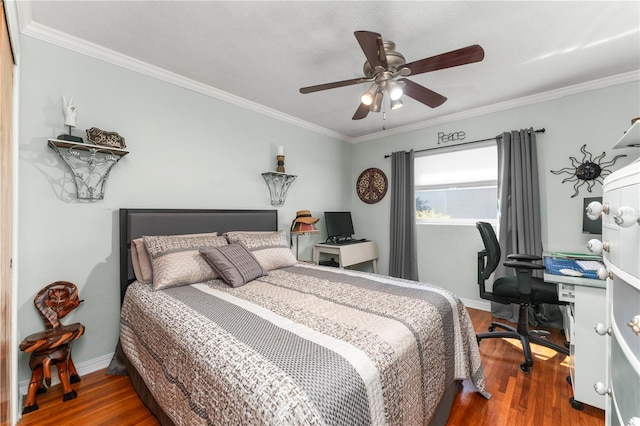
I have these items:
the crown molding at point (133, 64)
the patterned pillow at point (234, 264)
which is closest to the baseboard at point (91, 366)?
the patterned pillow at point (234, 264)

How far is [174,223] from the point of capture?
94.7 inches

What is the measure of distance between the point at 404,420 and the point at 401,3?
2.17m

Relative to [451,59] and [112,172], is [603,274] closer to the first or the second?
[451,59]

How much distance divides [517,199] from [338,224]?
7.16 feet

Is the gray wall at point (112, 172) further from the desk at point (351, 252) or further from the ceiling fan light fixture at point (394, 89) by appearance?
the ceiling fan light fixture at point (394, 89)

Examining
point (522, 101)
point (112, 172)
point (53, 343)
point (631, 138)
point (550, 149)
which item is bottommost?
point (53, 343)

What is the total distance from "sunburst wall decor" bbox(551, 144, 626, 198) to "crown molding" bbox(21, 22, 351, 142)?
3163 millimetres

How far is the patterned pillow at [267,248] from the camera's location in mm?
2420

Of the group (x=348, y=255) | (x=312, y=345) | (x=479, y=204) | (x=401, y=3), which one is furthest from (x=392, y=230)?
(x=312, y=345)

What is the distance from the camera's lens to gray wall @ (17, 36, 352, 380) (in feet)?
5.99

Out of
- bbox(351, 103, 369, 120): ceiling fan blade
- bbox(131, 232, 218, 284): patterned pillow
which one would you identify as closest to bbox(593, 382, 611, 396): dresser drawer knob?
bbox(351, 103, 369, 120): ceiling fan blade

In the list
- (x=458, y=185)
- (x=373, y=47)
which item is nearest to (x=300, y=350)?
(x=373, y=47)

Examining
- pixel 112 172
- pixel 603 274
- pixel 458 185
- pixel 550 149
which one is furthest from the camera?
pixel 458 185

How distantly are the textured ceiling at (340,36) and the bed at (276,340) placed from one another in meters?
1.31
